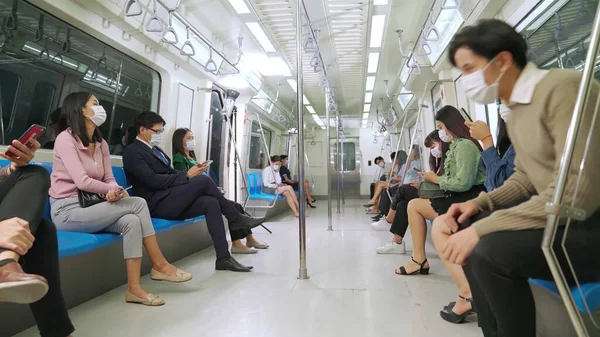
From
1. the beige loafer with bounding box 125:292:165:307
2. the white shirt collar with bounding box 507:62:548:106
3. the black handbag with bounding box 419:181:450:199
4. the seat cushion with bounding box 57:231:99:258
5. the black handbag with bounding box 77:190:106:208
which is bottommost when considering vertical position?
the beige loafer with bounding box 125:292:165:307

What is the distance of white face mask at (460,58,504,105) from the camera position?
0.89 metres

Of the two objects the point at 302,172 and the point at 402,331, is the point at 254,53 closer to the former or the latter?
the point at 302,172

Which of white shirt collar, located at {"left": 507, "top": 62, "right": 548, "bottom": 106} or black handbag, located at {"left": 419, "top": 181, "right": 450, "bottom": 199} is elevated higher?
white shirt collar, located at {"left": 507, "top": 62, "right": 548, "bottom": 106}

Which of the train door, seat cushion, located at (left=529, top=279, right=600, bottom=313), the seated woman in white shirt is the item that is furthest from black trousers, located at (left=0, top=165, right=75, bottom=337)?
the train door

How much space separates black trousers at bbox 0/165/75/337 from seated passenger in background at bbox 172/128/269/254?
5.38ft

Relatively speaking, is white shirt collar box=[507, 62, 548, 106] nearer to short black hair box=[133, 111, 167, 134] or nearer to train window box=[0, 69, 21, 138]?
short black hair box=[133, 111, 167, 134]

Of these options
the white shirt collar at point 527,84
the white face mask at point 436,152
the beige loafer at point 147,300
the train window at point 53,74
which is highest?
the train window at point 53,74

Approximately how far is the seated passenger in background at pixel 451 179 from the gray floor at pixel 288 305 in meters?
0.25

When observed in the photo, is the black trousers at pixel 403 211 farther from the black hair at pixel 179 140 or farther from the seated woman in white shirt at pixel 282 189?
the seated woman in white shirt at pixel 282 189

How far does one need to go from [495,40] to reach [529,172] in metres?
0.39

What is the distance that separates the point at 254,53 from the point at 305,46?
52.2 inches

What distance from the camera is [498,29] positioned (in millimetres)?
855

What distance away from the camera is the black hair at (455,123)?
75.1 inches

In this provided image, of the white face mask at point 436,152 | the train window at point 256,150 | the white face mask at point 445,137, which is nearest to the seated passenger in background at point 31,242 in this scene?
the white face mask at point 445,137
